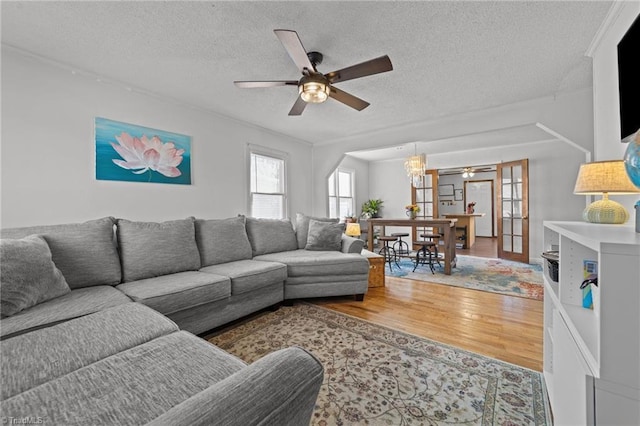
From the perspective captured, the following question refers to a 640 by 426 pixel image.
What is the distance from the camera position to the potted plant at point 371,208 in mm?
7196

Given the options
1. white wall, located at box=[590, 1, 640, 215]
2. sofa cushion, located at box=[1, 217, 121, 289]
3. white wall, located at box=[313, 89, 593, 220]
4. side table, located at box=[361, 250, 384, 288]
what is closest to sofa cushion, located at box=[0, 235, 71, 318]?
sofa cushion, located at box=[1, 217, 121, 289]

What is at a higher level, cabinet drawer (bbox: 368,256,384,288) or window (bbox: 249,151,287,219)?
window (bbox: 249,151,287,219)

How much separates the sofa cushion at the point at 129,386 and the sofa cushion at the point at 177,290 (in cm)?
86

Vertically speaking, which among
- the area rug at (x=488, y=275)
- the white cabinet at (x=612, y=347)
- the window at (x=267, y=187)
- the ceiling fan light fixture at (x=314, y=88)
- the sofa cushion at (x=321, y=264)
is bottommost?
the area rug at (x=488, y=275)

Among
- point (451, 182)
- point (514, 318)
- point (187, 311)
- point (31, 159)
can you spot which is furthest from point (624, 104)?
A: point (451, 182)

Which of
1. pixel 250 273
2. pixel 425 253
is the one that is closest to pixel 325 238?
pixel 250 273

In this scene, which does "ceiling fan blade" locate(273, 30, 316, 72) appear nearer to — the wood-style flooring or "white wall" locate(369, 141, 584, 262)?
the wood-style flooring

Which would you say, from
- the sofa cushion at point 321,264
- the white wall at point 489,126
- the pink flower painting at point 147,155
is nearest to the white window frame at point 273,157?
the white wall at point 489,126

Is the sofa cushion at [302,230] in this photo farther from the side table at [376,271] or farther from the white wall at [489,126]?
the white wall at [489,126]

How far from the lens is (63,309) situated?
153 centimetres

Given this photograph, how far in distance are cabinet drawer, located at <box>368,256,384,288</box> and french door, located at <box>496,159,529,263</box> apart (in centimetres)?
358

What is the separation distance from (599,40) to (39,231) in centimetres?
457

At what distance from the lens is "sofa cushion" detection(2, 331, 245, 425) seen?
2.38ft

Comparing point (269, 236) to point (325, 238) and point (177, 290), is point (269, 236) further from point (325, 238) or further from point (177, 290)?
point (177, 290)
